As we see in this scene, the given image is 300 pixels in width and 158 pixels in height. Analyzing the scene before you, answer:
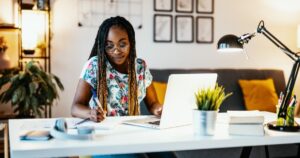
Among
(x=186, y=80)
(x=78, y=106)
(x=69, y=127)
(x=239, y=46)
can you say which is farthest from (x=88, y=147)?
(x=239, y=46)

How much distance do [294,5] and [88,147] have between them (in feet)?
12.4

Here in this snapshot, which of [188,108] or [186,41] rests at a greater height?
[186,41]

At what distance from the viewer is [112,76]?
6.41 ft

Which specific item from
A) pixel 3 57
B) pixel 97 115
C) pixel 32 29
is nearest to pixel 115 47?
pixel 97 115

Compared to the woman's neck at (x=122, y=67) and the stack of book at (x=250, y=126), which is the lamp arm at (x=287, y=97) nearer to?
the stack of book at (x=250, y=126)

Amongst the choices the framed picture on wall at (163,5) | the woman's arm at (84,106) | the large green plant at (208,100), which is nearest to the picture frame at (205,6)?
the framed picture on wall at (163,5)

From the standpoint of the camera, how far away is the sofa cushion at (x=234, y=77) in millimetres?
3693

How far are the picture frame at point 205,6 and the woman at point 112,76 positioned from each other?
2.13m

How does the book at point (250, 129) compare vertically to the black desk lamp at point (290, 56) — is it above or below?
below

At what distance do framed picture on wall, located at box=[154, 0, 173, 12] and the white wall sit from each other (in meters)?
0.05

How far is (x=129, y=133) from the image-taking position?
1.39m

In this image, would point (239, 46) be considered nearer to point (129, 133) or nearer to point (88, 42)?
point (129, 133)

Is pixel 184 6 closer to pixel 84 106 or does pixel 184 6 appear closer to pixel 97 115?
pixel 84 106

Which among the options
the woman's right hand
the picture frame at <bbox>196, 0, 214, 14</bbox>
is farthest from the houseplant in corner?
the picture frame at <bbox>196, 0, 214, 14</bbox>
